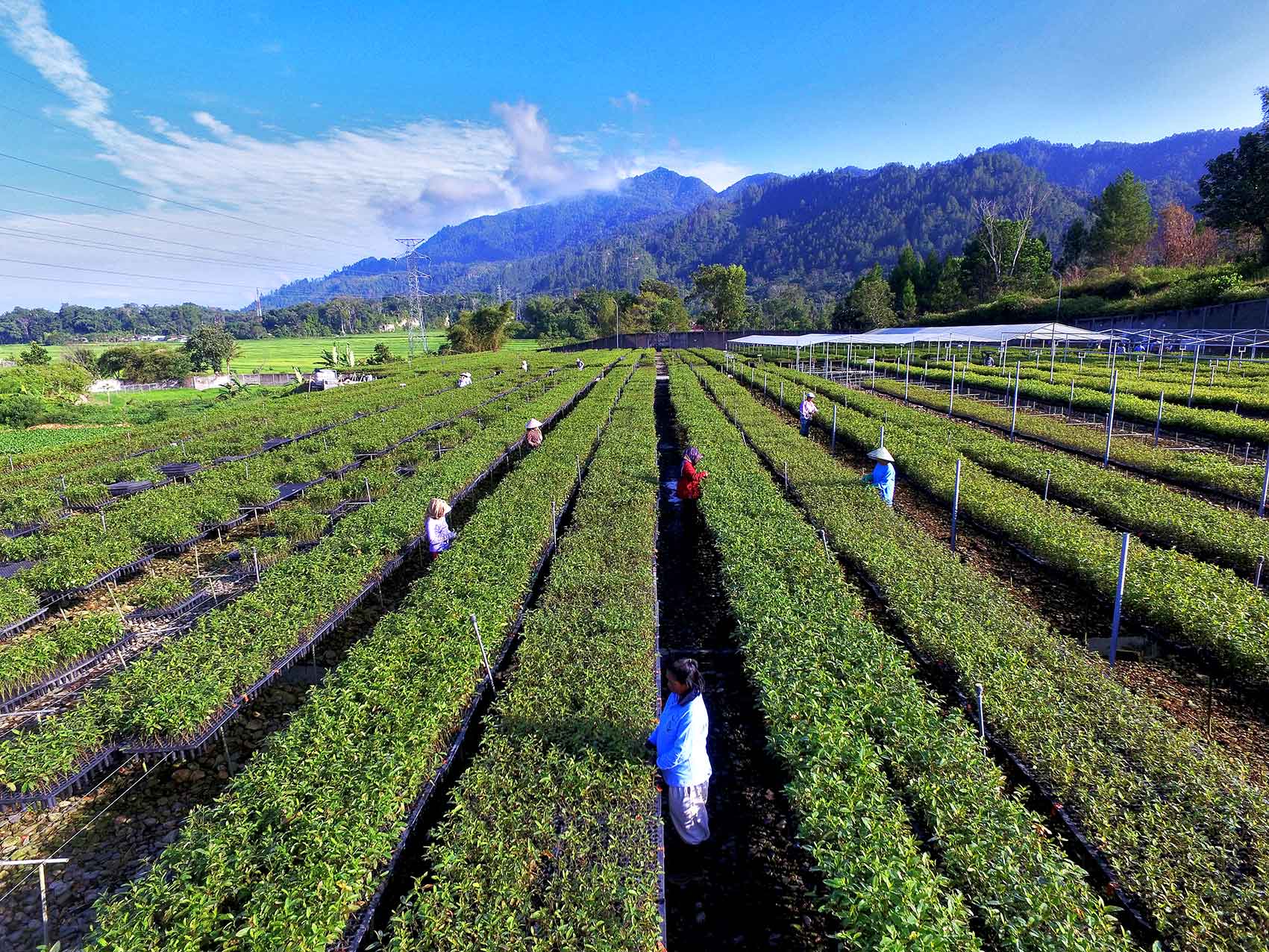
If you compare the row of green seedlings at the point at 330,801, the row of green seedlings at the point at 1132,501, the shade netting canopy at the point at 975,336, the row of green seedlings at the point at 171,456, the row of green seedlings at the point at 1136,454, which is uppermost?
the shade netting canopy at the point at 975,336

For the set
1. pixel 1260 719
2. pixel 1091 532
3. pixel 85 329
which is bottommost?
pixel 1260 719

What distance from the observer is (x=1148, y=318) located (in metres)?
47.9

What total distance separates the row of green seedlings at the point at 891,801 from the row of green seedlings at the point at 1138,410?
54.9 ft

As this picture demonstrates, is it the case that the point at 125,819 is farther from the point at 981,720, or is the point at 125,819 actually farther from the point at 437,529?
the point at 981,720

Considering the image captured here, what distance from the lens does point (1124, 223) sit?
223 ft

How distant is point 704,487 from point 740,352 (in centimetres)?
6192

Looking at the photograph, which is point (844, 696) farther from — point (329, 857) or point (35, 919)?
point (35, 919)

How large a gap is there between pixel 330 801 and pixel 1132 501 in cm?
1406

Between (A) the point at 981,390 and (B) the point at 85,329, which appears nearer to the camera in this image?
(A) the point at 981,390

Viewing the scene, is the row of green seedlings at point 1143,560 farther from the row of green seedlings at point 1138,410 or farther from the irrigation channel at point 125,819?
the irrigation channel at point 125,819

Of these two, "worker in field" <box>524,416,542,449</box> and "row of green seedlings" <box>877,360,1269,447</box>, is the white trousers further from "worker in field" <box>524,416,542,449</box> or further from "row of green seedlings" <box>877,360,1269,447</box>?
"row of green seedlings" <box>877,360,1269,447</box>

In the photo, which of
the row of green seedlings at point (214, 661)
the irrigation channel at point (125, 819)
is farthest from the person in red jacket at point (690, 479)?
the irrigation channel at point (125, 819)

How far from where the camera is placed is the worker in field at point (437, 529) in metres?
10.7

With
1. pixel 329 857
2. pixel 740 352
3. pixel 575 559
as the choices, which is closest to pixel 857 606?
pixel 575 559
